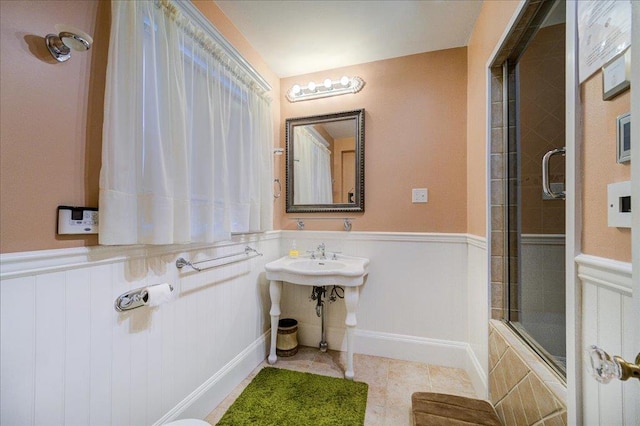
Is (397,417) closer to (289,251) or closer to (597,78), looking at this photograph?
(289,251)

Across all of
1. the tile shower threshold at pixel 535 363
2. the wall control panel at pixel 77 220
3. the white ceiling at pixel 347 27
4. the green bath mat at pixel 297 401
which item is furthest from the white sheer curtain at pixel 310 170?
the wall control panel at pixel 77 220

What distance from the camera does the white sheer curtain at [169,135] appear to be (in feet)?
3.15

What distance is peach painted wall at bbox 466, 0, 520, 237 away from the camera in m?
1.49

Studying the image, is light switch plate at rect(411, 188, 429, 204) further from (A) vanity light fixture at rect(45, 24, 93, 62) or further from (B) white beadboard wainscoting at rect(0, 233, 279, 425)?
(A) vanity light fixture at rect(45, 24, 93, 62)

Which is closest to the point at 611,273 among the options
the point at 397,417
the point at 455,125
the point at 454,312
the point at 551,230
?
the point at 551,230

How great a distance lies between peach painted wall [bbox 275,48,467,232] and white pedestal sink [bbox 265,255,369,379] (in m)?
0.36

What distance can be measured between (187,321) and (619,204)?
1.71 meters

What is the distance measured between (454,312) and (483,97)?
5.08 feet

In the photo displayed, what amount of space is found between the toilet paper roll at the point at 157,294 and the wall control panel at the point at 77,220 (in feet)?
1.01

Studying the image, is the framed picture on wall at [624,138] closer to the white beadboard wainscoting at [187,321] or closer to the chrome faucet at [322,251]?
the white beadboard wainscoting at [187,321]

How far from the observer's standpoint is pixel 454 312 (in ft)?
6.49

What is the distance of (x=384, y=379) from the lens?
1.82m

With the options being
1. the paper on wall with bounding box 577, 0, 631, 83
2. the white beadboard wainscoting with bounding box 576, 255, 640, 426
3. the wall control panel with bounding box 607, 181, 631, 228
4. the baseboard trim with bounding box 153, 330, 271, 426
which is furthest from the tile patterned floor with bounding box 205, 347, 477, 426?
the paper on wall with bounding box 577, 0, 631, 83

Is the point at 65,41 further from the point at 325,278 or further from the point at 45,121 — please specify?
the point at 325,278
